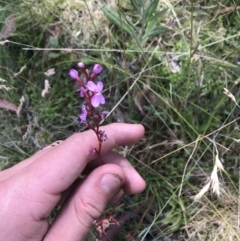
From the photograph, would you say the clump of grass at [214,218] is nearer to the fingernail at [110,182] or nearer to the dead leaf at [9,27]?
the fingernail at [110,182]

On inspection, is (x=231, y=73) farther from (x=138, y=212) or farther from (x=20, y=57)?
(x=20, y=57)

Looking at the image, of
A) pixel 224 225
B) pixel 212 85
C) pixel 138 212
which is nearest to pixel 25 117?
pixel 138 212

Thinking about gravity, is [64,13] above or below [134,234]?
above

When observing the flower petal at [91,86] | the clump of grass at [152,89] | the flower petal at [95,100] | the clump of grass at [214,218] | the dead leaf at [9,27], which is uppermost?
the flower petal at [91,86]

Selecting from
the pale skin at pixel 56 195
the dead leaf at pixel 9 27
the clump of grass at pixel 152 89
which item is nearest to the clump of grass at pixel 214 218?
the clump of grass at pixel 152 89

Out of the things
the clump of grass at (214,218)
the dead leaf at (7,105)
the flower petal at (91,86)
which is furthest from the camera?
the dead leaf at (7,105)

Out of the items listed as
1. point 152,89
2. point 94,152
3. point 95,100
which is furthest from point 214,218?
point 95,100
